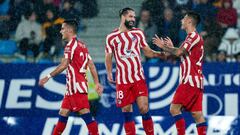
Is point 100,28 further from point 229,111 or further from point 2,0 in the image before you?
point 229,111

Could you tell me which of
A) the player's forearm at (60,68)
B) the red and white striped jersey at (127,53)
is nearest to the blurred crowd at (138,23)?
the red and white striped jersey at (127,53)

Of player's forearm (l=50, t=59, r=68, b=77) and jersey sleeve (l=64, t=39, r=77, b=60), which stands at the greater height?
jersey sleeve (l=64, t=39, r=77, b=60)

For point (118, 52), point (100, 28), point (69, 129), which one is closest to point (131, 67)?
point (118, 52)

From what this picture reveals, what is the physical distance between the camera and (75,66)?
40.7 feet

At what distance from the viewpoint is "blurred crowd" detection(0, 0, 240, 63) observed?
16.9 metres

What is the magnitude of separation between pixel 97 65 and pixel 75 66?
399cm

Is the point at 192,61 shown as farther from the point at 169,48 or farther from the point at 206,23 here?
the point at 206,23

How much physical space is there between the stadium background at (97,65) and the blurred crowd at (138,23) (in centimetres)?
2

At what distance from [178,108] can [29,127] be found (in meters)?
2.86

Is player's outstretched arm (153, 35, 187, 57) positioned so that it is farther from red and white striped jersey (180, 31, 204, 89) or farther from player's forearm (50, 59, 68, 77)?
player's forearm (50, 59, 68, 77)

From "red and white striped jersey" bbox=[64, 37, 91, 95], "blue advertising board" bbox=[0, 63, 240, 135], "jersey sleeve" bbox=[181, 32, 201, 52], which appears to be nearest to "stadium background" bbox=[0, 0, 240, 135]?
"blue advertising board" bbox=[0, 63, 240, 135]

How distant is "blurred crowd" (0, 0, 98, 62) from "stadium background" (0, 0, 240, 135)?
0.02 metres

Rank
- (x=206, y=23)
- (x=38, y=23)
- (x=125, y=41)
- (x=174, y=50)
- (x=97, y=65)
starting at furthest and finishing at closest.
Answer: (x=38, y=23) < (x=206, y=23) < (x=97, y=65) < (x=125, y=41) < (x=174, y=50)

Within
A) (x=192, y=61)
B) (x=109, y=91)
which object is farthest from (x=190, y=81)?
(x=109, y=91)
